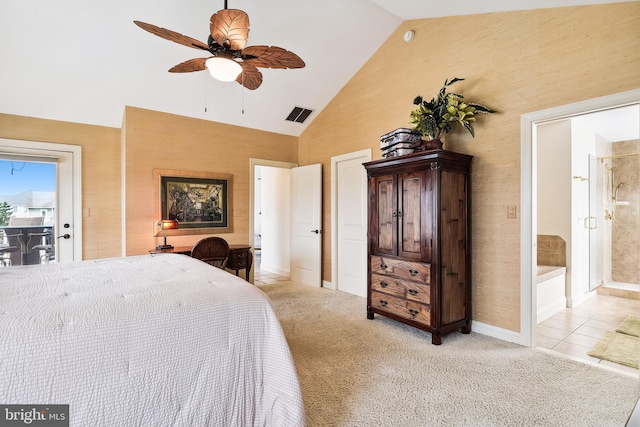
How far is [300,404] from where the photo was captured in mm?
1494

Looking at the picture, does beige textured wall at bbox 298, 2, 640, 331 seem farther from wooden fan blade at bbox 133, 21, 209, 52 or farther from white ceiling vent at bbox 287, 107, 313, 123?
wooden fan blade at bbox 133, 21, 209, 52

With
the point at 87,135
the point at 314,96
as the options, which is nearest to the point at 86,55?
the point at 87,135

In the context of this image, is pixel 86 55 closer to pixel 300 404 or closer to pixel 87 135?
pixel 87 135

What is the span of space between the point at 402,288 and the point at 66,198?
447 cm

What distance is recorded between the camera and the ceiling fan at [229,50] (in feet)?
7.07

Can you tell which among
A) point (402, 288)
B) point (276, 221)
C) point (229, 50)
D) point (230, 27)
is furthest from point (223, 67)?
point (276, 221)

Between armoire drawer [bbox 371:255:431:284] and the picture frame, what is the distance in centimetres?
256

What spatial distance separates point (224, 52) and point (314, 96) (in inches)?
103

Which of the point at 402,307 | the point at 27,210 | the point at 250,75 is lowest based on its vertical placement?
the point at 402,307

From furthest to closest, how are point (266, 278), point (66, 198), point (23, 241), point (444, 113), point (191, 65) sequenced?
point (266, 278), point (66, 198), point (23, 241), point (444, 113), point (191, 65)

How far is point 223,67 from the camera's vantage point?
2.41m

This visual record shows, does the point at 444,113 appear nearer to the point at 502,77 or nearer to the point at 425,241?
the point at 502,77

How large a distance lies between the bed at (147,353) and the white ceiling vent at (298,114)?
3896mm

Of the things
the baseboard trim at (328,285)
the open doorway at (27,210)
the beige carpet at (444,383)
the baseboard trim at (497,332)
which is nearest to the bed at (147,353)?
the beige carpet at (444,383)
